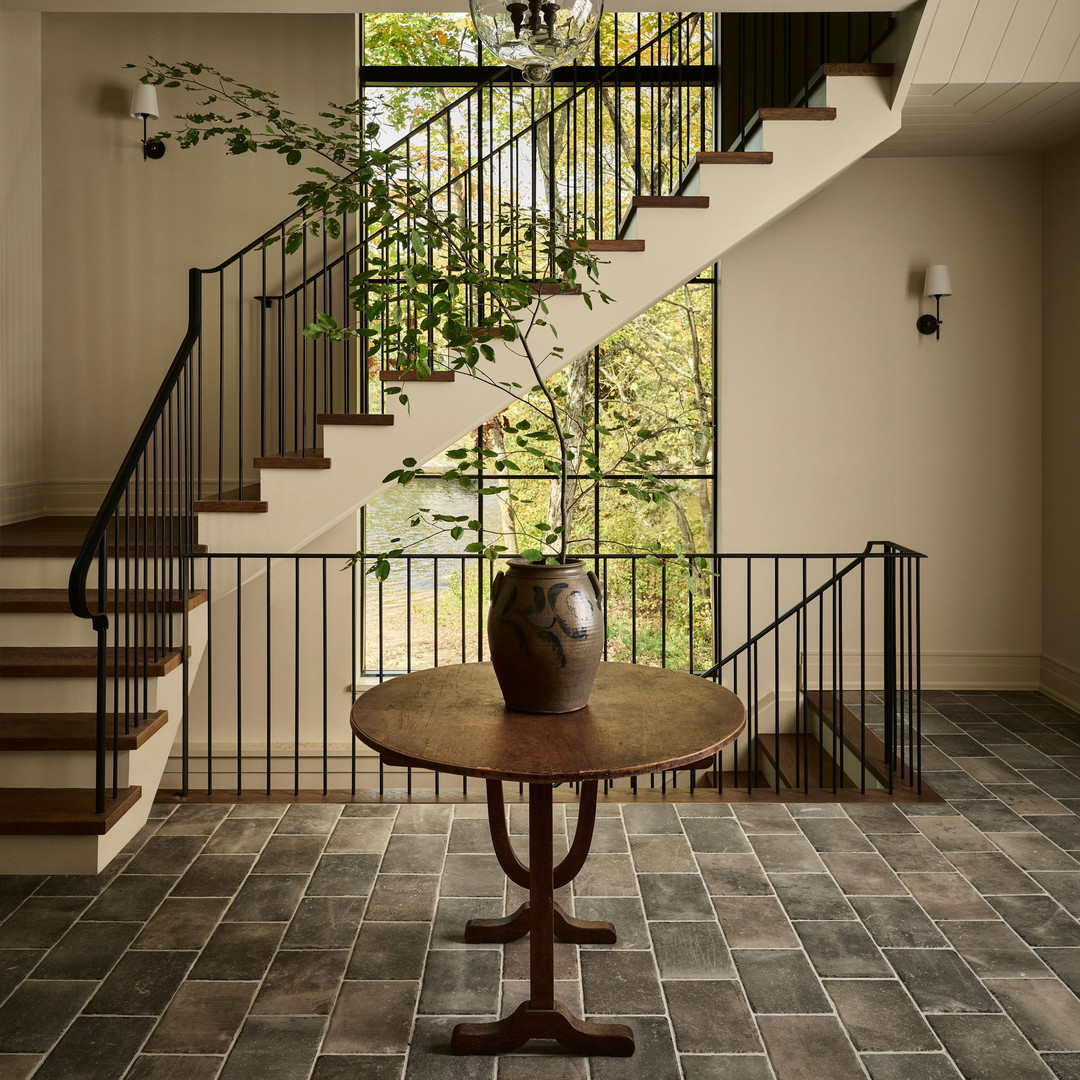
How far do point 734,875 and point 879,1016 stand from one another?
0.81 metres

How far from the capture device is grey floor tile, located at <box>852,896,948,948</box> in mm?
2725

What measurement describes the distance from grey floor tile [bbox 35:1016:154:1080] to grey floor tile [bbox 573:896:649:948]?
1.19 metres

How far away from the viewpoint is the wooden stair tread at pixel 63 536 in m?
4.04

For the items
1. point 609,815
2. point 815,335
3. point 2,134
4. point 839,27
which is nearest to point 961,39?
point 839,27

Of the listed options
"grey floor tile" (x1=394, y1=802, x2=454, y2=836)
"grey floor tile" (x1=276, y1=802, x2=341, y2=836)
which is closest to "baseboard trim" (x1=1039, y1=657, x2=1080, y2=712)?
"grey floor tile" (x1=394, y1=802, x2=454, y2=836)

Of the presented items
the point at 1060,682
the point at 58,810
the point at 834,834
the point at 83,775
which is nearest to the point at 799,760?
the point at 1060,682

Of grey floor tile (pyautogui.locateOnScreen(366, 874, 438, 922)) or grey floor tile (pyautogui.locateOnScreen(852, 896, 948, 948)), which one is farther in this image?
grey floor tile (pyautogui.locateOnScreen(366, 874, 438, 922))

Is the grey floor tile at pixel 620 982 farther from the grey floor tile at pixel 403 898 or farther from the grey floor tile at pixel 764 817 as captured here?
the grey floor tile at pixel 764 817

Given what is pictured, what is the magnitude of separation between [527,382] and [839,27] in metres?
2.70

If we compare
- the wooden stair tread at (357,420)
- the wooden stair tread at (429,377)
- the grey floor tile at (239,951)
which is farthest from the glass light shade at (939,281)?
the grey floor tile at (239,951)

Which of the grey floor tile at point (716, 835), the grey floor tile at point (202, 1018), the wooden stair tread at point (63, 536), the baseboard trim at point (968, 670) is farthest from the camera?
the baseboard trim at point (968, 670)

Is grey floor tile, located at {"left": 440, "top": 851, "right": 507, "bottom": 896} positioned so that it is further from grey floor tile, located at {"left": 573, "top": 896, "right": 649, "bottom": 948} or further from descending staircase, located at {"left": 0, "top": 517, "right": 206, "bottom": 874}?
descending staircase, located at {"left": 0, "top": 517, "right": 206, "bottom": 874}

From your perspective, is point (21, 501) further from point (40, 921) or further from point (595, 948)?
point (595, 948)

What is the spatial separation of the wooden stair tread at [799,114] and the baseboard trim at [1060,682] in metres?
3.39
